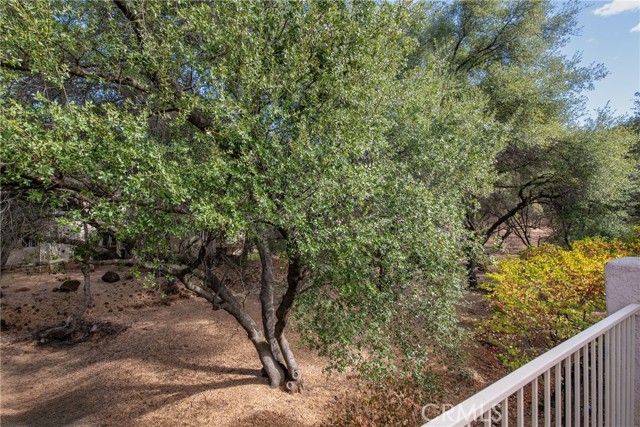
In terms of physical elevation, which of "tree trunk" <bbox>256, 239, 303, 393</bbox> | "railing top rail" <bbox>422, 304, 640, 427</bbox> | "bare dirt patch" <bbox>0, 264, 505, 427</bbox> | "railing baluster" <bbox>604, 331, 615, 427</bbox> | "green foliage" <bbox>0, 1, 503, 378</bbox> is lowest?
"bare dirt patch" <bbox>0, 264, 505, 427</bbox>

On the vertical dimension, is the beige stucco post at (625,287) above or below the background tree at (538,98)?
below

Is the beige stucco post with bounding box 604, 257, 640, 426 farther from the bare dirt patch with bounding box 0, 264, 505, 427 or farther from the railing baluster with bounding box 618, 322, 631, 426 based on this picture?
the bare dirt patch with bounding box 0, 264, 505, 427

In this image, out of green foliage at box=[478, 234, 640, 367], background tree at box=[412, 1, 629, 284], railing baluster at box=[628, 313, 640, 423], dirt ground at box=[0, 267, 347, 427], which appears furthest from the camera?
background tree at box=[412, 1, 629, 284]

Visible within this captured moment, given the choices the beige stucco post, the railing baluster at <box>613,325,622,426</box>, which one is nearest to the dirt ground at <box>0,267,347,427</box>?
the railing baluster at <box>613,325,622,426</box>

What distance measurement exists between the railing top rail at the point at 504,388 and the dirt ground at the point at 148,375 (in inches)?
159

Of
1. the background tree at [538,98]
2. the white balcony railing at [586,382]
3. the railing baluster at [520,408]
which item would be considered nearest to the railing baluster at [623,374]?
the white balcony railing at [586,382]

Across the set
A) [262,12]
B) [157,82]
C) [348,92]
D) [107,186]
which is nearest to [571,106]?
[348,92]

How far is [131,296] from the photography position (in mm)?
10711

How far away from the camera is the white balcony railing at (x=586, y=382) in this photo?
1.27 m

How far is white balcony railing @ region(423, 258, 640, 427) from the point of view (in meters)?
1.27

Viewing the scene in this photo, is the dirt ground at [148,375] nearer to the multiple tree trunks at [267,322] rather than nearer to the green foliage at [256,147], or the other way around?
the multiple tree trunks at [267,322]

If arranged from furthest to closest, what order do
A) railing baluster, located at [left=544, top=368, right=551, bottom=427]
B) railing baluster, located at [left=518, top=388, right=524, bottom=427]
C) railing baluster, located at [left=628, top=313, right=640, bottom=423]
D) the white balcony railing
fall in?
railing baluster, located at [left=628, top=313, right=640, bottom=423], railing baluster, located at [left=544, top=368, right=551, bottom=427], railing baluster, located at [left=518, top=388, right=524, bottom=427], the white balcony railing

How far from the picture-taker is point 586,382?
1.98 m

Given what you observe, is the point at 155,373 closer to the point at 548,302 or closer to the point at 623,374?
the point at 548,302
